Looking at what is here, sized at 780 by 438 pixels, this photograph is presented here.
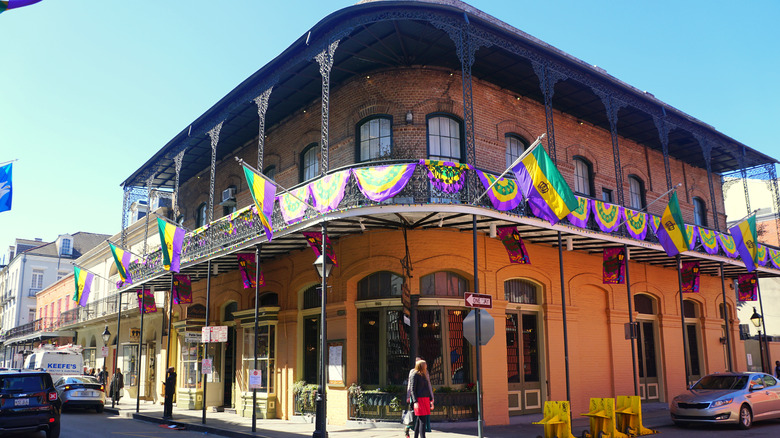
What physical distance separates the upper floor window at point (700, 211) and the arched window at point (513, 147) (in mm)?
10702

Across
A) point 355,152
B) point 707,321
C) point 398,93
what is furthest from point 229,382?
point 707,321

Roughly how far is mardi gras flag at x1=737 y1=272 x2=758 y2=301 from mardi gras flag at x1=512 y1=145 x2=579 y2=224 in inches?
568

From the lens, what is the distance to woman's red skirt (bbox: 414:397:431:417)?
1122cm

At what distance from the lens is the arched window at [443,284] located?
15844 mm

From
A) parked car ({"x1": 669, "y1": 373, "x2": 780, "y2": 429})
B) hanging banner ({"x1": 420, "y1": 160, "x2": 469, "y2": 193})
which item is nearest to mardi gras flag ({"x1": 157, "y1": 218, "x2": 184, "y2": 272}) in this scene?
hanging banner ({"x1": 420, "y1": 160, "x2": 469, "y2": 193})

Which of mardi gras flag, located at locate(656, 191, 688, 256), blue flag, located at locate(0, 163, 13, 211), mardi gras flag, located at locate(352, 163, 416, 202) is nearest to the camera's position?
mardi gras flag, located at locate(352, 163, 416, 202)

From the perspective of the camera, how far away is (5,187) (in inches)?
621

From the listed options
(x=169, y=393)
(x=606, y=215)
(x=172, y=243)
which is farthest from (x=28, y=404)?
(x=606, y=215)

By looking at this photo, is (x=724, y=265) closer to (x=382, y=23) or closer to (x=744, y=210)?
(x=382, y=23)

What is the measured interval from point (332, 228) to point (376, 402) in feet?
14.9

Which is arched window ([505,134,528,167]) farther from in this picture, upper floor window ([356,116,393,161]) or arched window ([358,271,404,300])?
arched window ([358,271,404,300])

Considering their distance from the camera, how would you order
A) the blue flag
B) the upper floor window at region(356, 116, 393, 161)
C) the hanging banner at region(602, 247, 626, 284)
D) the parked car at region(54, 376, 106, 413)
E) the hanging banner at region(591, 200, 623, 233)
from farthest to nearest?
1. the parked car at region(54, 376, 106, 413)
2. the hanging banner at region(602, 247, 626, 284)
3. the upper floor window at region(356, 116, 393, 161)
4. the hanging banner at region(591, 200, 623, 233)
5. the blue flag

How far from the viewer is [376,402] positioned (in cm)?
1503

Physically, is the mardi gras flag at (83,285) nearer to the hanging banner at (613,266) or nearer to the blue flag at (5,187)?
the blue flag at (5,187)
